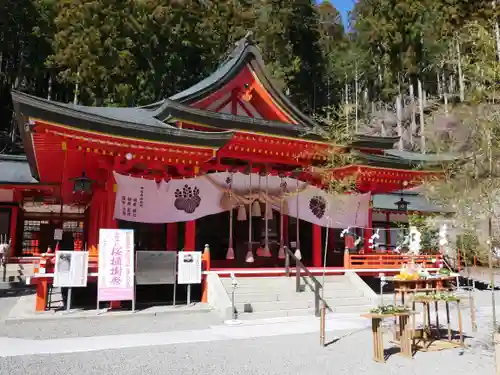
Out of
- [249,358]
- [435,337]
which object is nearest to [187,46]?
[435,337]

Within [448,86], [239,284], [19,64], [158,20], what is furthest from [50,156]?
[448,86]

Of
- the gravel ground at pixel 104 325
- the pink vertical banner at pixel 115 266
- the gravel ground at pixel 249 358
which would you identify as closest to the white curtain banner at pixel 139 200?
the pink vertical banner at pixel 115 266

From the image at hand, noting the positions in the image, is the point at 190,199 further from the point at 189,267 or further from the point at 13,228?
the point at 13,228

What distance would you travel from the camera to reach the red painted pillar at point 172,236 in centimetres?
1237

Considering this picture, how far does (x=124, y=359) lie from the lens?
5.91 metres

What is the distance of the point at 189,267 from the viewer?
33.7 ft

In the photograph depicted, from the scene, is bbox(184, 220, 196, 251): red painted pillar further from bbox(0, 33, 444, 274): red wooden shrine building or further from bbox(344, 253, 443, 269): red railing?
bbox(344, 253, 443, 269): red railing

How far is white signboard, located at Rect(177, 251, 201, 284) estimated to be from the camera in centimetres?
1016

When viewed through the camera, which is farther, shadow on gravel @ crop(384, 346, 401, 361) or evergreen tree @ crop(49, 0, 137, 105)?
evergreen tree @ crop(49, 0, 137, 105)

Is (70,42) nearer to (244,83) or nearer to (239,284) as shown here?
(244,83)

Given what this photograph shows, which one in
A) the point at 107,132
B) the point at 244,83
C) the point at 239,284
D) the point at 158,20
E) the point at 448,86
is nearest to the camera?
the point at 107,132

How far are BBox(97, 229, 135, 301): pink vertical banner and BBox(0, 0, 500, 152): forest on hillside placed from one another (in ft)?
65.0

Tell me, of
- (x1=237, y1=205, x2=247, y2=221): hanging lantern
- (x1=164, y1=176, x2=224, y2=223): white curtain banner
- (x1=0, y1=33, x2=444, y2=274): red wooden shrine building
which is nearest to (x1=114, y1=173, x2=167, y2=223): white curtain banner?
(x1=164, y1=176, x2=224, y2=223): white curtain banner

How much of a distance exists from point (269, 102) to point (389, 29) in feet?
82.0
